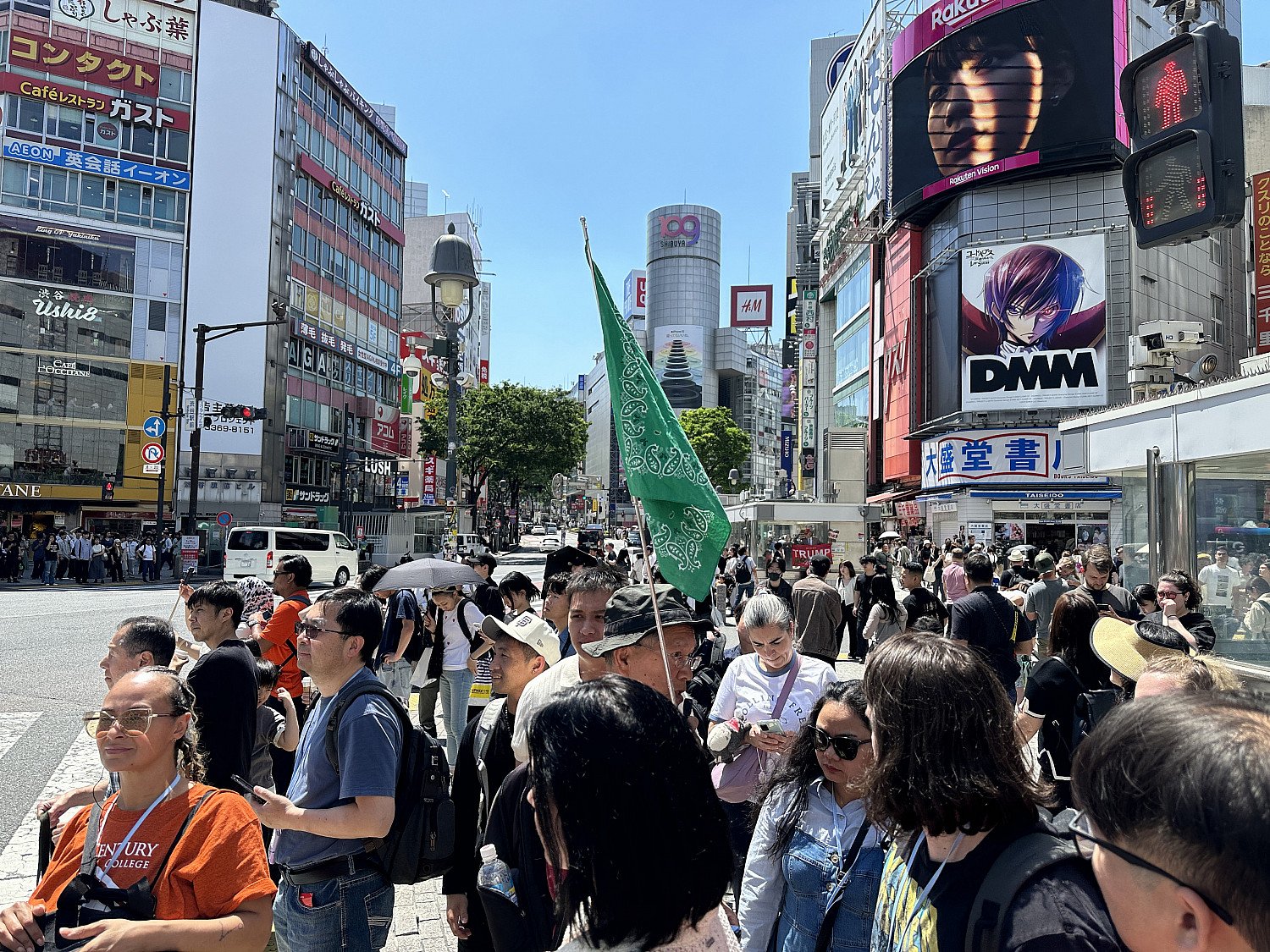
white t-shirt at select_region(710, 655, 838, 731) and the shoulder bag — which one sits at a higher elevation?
white t-shirt at select_region(710, 655, 838, 731)

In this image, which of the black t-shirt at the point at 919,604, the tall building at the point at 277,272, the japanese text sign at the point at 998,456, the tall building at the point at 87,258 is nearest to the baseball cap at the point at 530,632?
the black t-shirt at the point at 919,604

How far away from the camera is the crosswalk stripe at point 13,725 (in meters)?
7.72

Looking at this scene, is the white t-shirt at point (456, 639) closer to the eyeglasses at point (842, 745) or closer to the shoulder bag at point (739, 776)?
the shoulder bag at point (739, 776)

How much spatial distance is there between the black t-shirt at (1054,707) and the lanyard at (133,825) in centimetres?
358

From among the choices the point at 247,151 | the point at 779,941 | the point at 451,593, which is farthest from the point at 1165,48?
the point at 247,151

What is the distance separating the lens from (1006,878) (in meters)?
1.63

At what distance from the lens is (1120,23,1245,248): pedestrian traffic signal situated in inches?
371

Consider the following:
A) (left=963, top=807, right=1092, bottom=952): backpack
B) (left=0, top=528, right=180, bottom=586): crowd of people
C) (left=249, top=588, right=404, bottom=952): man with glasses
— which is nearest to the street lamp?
(left=249, top=588, right=404, bottom=952): man with glasses

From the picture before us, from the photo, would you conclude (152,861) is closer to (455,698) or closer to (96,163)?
(455,698)

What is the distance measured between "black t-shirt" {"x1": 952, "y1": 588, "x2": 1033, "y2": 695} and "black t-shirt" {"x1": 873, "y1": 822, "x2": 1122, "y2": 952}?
16.2 ft

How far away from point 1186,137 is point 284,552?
1020 inches

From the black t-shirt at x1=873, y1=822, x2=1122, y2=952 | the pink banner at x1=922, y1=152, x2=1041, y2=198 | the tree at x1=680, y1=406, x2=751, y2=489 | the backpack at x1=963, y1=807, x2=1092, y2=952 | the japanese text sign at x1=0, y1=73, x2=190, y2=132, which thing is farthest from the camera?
the tree at x1=680, y1=406, x2=751, y2=489

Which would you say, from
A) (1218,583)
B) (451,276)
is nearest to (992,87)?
(451,276)

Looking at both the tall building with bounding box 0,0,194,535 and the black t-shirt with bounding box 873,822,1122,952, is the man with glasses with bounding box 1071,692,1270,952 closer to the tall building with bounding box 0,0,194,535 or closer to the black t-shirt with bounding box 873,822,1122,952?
the black t-shirt with bounding box 873,822,1122,952
